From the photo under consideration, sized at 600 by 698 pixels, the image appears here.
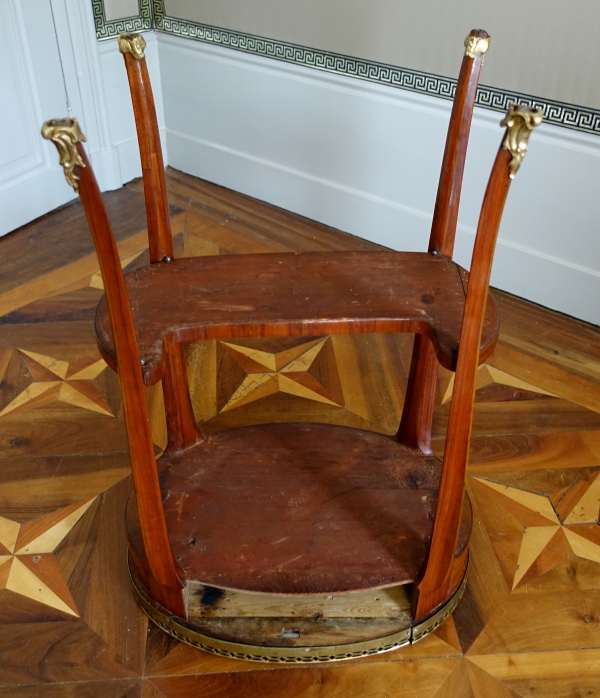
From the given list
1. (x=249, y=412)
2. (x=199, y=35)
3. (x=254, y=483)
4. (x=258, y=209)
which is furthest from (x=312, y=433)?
(x=199, y=35)

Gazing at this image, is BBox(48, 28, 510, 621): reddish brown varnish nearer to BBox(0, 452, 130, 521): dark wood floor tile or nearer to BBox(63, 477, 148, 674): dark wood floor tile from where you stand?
BBox(63, 477, 148, 674): dark wood floor tile

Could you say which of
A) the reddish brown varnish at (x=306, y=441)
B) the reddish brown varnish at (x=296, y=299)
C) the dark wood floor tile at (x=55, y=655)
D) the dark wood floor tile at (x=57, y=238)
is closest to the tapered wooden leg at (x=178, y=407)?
the reddish brown varnish at (x=306, y=441)

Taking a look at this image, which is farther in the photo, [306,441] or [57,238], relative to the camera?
[57,238]

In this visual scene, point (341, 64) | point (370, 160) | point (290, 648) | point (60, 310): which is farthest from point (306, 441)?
point (341, 64)

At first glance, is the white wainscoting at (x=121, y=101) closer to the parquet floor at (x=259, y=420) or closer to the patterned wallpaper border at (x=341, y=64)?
the patterned wallpaper border at (x=341, y=64)

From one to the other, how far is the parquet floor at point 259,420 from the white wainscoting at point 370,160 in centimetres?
10

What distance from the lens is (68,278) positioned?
183 centimetres

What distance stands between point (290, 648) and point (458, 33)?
1298 mm

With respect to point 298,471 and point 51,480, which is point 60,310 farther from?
point 298,471

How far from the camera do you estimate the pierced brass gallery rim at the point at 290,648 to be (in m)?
1.00

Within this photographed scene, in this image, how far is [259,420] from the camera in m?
1.42

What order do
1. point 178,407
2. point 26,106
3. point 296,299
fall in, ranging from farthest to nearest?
1. point 26,106
2. point 178,407
3. point 296,299

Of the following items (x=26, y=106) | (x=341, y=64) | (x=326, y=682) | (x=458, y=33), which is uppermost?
(x=458, y=33)

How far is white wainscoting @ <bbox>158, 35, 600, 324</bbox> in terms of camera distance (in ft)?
5.36
